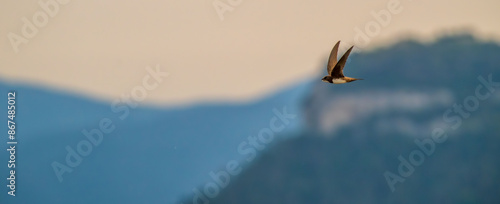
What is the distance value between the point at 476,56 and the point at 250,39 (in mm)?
1633

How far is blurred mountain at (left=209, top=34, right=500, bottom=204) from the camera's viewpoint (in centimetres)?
502

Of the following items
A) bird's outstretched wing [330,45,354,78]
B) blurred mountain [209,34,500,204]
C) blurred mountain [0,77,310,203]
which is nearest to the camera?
bird's outstretched wing [330,45,354,78]

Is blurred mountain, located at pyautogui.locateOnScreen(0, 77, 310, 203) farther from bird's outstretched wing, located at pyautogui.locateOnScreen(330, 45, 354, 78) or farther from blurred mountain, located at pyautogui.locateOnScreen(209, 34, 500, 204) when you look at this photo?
bird's outstretched wing, located at pyautogui.locateOnScreen(330, 45, 354, 78)

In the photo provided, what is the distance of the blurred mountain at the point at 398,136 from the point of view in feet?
16.5

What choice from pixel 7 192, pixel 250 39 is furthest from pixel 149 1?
pixel 7 192

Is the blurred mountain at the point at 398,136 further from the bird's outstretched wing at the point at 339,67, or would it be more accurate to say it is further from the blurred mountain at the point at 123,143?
the bird's outstretched wing at the point at 339,67

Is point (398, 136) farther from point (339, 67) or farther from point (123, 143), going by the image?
point (123, 143)

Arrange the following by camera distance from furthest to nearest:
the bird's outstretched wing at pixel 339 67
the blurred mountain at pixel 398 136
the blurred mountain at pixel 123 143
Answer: the blurred mountain at pixel 398 136 → the blurred mountain at pixel 123 143 → the bird's outstretched wing at pixel 339 67

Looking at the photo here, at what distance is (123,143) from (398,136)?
191 cm

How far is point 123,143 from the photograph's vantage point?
483 centimetres

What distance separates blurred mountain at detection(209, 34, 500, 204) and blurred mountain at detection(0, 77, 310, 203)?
25 centimetres

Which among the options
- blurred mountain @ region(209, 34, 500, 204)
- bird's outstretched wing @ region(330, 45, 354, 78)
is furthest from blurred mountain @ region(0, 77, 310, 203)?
bird's outstretched wing @ region(330, 45, 354, 78)

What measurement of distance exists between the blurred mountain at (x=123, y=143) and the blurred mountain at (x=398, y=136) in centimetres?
25

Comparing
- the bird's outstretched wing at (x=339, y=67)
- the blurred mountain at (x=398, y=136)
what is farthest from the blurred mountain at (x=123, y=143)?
the bird's outstretched wing at (x=339, y=67)
